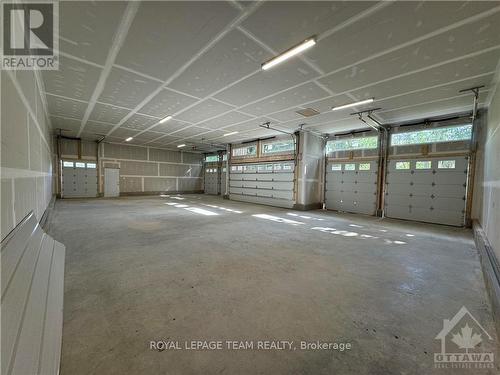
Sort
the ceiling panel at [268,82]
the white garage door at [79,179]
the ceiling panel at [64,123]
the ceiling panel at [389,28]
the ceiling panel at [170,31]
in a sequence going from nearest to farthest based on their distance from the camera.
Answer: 1. the ceiling panel at [389,28]
2. the ceiling panel at [170,31]
3. the ceiling panel at [268,82]
4. the ceiling panel at [64,123]
5. the white garage door at [79,179]

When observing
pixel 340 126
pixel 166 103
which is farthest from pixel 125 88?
pixel 340 126

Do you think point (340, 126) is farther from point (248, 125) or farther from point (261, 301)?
point (261, 301)

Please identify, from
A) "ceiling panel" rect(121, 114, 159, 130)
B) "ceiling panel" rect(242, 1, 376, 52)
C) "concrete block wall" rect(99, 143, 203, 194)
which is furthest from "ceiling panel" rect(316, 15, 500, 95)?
"concrete block wall" rect(99, 143, 203, 194)

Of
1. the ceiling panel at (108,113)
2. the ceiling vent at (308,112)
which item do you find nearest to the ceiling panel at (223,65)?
the ceiling vent at (308,112)

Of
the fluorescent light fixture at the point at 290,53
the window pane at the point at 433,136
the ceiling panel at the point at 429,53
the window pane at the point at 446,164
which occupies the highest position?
the ceiling panel at the point at 429,53

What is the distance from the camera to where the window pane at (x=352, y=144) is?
28.0 ft

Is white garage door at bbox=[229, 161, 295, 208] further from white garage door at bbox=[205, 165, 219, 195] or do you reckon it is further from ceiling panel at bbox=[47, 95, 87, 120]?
ceiling panel at bbox=[47, 95, 87, 120]

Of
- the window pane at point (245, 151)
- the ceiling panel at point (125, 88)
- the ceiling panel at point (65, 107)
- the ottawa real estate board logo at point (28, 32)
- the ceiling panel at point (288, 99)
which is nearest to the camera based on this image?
the ottawa real estate board logo at point (28, 32)

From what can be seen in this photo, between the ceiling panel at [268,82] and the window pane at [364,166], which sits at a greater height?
the ceiling panel at [268,82]

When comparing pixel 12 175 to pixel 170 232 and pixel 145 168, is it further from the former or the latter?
pixel 145 168

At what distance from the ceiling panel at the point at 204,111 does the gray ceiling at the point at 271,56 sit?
3.9 inches

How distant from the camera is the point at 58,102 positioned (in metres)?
6.37

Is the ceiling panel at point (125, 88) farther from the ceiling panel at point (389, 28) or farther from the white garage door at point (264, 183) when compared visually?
the white garage door at point (264, 183)

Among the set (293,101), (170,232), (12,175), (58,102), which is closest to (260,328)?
(12,175)
